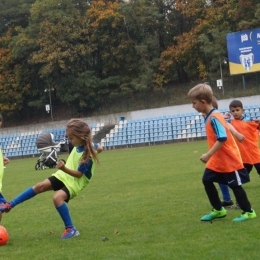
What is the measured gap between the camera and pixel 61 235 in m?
6.54

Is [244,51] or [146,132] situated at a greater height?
[244,51]

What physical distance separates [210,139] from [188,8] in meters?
37.3

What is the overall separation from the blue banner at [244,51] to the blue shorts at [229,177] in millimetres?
24942

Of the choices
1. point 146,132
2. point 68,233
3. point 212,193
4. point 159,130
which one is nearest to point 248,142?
point 212,193

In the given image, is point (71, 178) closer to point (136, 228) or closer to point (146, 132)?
point (136, 228)

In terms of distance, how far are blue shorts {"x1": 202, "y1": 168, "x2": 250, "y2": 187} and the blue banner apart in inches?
982

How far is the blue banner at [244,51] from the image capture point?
30.4 meters

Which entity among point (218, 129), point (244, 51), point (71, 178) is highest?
point (244, 51)

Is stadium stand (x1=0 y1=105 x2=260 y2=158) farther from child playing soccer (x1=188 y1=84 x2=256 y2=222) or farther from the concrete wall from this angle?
child playing soccer (x1=188 y1=84 x2=256 y2=222)

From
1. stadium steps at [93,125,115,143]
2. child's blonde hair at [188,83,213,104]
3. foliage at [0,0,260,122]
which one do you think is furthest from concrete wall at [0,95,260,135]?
child's blonde hair at [188,83,213,104]

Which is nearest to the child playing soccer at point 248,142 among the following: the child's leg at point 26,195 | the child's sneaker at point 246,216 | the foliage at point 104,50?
the child's sneaker at point 246,216

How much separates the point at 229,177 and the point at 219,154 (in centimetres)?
30

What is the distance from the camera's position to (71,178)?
645 cm

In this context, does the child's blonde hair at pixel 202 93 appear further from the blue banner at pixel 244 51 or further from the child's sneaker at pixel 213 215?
the blue banner at pixel 244 51
